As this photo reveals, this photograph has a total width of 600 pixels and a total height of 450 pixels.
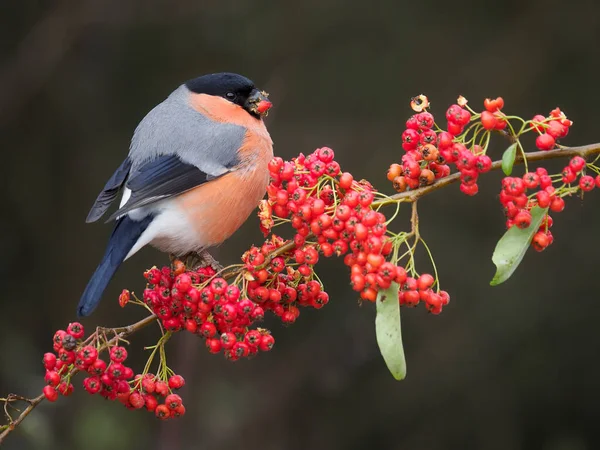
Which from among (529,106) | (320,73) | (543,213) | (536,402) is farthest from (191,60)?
(543,213)

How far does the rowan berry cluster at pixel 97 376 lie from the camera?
191 centimetres

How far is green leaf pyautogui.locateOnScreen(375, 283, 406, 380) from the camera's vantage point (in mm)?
1683

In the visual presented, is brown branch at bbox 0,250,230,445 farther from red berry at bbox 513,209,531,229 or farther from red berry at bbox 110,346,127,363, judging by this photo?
red berry at bbox 513,209,531,229

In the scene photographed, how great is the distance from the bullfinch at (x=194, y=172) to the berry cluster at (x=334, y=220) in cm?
68

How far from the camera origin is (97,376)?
6.38 ft

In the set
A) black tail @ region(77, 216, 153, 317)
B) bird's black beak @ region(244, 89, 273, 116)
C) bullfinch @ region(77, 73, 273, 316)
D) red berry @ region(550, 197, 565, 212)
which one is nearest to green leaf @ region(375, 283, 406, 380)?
red berry @ region(550, 197, 565, 212)

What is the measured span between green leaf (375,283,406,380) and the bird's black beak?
134 centimetres

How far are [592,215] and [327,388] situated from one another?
63.8 inches

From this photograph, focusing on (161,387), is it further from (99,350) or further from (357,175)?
(357,175)

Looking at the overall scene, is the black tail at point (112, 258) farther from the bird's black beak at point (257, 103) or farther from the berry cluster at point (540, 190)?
the berry cluster at point (540, 190)

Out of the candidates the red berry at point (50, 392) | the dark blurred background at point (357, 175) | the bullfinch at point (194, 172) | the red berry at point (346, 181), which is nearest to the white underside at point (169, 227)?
the bullfinch at point (194, 172)

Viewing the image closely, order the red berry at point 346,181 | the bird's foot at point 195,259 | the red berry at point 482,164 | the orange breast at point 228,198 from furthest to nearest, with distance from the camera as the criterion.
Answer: the bird's foot at point 195,259 < the orange breast at point 228,198 < the red berry at point 346,181 < the red berry at point 482,164

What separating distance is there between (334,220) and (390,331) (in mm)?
271

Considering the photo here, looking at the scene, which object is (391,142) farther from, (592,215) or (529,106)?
(592,215)
